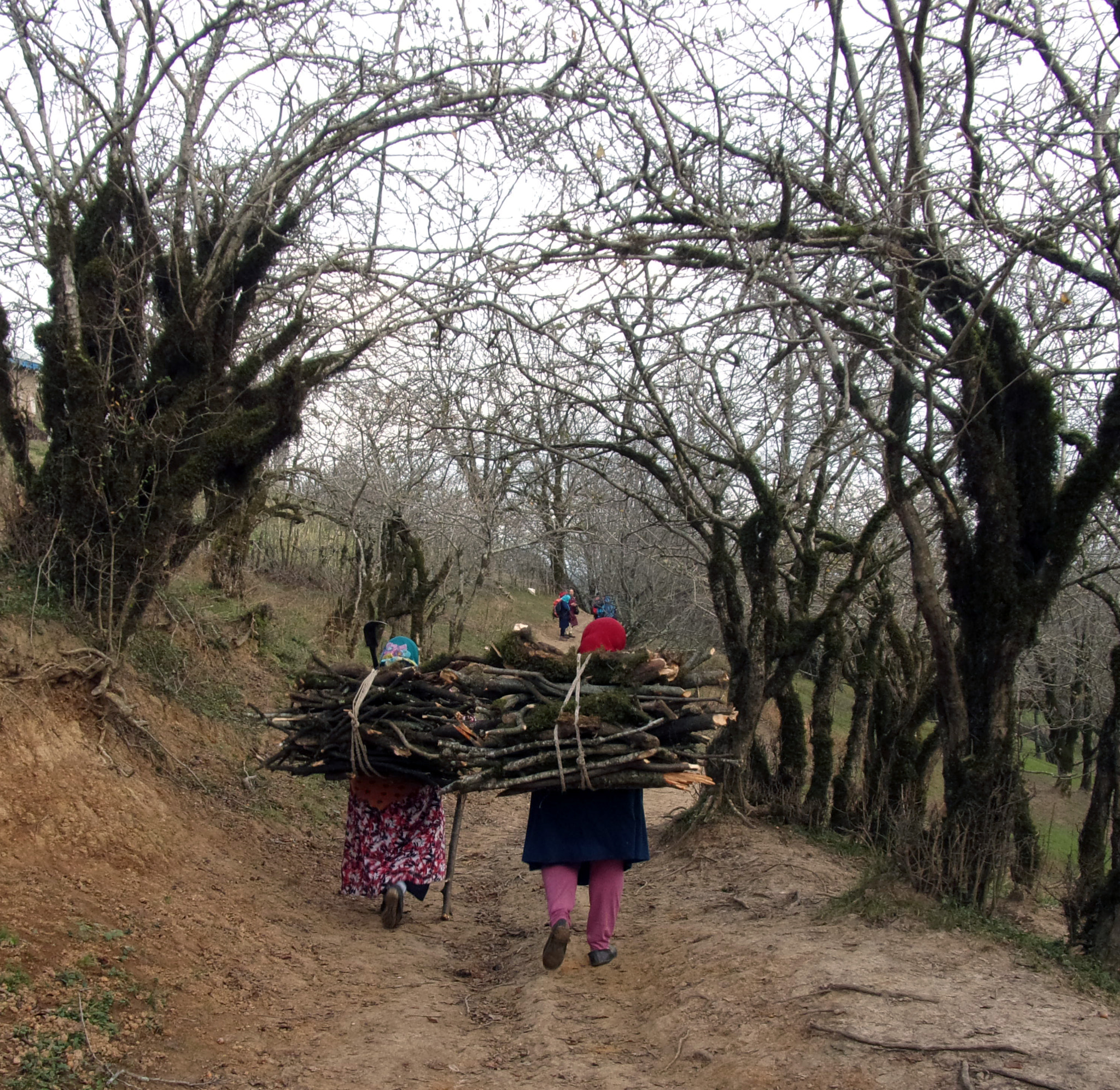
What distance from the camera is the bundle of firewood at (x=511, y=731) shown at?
5.12 meters

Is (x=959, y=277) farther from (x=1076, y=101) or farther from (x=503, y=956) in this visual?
(x=503, y=956)

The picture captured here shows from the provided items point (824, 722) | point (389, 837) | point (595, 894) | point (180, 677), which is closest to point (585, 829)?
point (595, 894)

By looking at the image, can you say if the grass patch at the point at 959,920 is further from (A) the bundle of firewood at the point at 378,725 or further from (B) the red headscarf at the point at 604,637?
(A) the bundle of firewood at the point at 378,725

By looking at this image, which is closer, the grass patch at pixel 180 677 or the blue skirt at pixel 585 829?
the blue skirt at pixel 585 829

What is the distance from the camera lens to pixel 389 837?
6582 millimetres

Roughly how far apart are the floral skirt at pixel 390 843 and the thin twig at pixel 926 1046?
3.33m

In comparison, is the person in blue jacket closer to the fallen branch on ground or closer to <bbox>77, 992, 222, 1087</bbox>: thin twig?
the fallen branch on ground

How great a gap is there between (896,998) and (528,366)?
578cm

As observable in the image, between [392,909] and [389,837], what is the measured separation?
18.1 inches

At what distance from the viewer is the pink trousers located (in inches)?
217

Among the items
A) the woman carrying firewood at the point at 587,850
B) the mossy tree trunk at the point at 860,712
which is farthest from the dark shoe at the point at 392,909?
the mossy tree trunk at the point at 860,712

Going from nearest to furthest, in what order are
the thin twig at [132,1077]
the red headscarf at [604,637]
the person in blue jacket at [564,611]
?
1. the thin twig at [132,1077]
2. the red headscarf at [604,637]
3. the person in blue jacket at [564,611]

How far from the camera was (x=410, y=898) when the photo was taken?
25.1 ft

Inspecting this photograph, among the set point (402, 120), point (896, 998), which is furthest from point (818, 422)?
point (896, 998)
